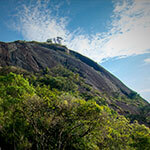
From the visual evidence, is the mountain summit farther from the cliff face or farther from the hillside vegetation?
the hillside vegetation

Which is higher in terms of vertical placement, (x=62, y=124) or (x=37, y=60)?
Result: (x=37, y=60)

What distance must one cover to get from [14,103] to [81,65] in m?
68.4

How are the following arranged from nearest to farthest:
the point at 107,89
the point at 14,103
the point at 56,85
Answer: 1. the point at 14,103
2. the point at 56,85
3. the point at 107,89

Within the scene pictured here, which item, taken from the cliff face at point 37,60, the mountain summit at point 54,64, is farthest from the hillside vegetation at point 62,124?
the cliff face at point 37,60

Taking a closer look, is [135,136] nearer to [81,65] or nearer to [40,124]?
[40,124]

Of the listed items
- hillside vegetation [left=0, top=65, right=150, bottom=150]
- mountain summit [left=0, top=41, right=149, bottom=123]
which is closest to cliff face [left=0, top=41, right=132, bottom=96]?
mountain summit [left=0, top=41, right=149, bottom=123]

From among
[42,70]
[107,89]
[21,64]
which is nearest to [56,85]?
[42,70]

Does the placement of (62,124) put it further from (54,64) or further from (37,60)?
(54,64)

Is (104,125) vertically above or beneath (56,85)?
beneath

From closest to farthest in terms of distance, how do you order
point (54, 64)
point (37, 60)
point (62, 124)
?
point (62, 124), point (37, 60), point (54, 64)

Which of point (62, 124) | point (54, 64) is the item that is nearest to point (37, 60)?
point (54, 64)

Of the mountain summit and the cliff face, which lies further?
the cliff face

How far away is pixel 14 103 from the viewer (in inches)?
321

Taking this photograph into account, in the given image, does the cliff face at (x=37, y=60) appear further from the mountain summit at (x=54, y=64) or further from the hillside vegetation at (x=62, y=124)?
the hillside vegetation at (x=62, y=124)
